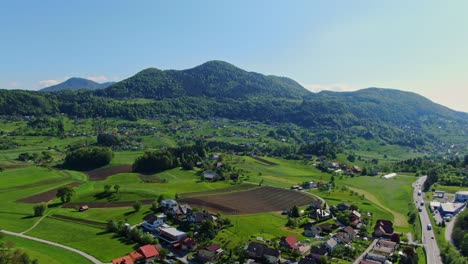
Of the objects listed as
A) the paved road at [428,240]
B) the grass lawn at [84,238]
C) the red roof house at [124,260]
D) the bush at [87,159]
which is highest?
the bush at [87,159]

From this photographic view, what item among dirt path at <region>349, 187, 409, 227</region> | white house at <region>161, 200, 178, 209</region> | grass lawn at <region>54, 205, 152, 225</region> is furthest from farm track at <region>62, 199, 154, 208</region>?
dirt path at <region>349, 187, 409, 227</region>

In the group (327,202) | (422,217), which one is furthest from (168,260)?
(422,217)

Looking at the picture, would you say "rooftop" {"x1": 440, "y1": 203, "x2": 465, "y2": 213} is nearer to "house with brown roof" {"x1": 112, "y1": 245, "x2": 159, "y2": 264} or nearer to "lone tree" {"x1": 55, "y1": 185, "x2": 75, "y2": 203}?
"house with brown roof" {"x1": 112, "y1": 245, "x2": 159, "y2": 264}

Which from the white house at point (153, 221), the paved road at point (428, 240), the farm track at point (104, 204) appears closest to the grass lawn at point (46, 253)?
the white house at point (153, 221)

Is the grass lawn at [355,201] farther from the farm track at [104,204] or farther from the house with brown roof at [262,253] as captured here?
the farm track at [104,204]

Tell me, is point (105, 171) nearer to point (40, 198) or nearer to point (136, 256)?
point (40, 198)

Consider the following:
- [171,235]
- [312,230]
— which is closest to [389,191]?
[312,230]
